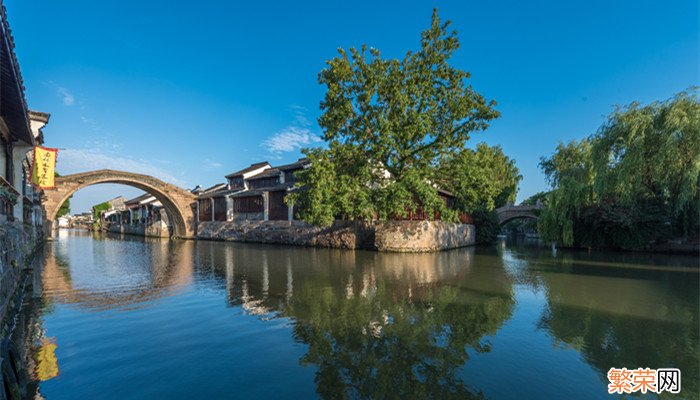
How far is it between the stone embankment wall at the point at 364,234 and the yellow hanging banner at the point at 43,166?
17986 mm

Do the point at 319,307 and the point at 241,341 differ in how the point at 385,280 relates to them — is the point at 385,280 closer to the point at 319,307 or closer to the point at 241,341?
the point at 319,307

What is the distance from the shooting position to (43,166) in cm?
1692

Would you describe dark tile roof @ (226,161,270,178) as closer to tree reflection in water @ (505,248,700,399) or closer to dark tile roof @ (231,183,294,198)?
dark tile roof @ (231,183,294,198)

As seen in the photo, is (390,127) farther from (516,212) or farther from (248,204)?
(516,212)

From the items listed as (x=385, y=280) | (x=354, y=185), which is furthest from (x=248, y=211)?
(x=385, y=280)

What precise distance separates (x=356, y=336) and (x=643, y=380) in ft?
14.6

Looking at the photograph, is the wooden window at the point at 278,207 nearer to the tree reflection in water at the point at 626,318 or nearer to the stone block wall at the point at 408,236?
the stone block wall at the point at 408,236

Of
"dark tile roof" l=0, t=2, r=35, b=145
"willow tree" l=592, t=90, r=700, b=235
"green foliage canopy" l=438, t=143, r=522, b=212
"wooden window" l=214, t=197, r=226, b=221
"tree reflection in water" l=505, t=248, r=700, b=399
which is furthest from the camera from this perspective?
"wooden window" l=214, t=197, r=226, b=221

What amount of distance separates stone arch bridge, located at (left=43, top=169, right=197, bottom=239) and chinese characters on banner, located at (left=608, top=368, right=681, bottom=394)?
45.0 metres

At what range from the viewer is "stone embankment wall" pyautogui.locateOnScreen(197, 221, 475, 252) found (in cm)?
2394

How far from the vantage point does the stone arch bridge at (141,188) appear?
3531 centimetres

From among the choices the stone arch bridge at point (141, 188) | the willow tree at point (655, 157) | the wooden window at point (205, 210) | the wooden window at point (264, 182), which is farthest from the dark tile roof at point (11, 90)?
the willow tree at point (655, 157)

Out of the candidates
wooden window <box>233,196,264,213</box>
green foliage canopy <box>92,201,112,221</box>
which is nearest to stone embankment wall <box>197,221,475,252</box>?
wooden window <box>233,196,264,213</box>

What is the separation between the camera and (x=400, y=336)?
6.37m
